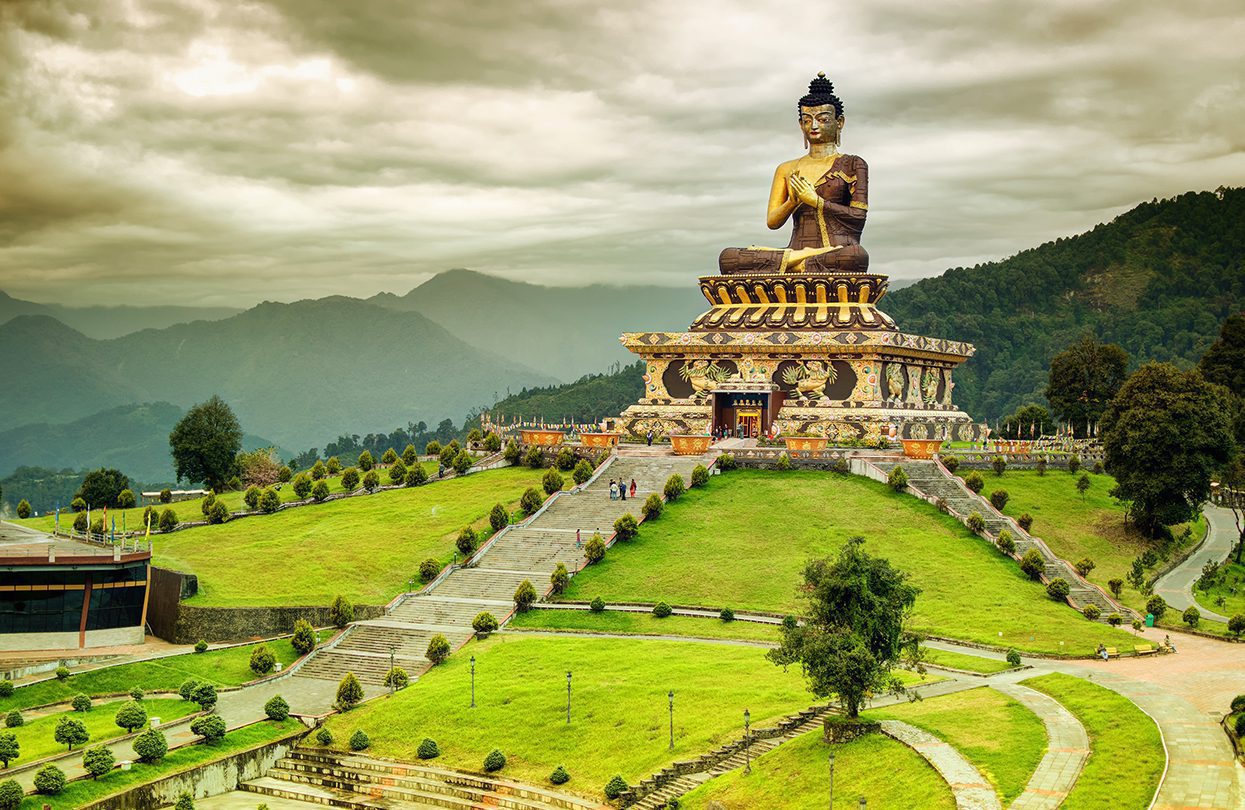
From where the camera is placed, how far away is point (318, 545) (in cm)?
4416

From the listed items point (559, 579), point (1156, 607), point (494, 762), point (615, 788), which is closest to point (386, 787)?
point (494, 762)

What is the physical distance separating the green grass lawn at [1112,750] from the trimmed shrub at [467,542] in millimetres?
19689

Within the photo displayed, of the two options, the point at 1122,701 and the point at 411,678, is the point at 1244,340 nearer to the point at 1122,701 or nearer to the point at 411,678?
the point at 1122,701

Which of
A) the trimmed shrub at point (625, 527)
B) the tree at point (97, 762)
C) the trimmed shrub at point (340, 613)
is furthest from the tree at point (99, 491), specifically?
the tree at point (97, 762)

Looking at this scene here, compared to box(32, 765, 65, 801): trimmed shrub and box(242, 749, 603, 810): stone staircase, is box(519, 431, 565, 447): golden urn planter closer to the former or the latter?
box(242, 749, 603, 810): stone staircase

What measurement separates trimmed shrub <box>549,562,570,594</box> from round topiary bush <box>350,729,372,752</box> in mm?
9507

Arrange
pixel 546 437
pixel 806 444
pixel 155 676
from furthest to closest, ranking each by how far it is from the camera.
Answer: pixel 546 437 → pixel 806 444 → pixel 155 676

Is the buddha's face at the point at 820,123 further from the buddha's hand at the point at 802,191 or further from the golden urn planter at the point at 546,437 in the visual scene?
the golden urn planter at the point at 546,437

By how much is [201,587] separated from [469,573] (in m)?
8.24

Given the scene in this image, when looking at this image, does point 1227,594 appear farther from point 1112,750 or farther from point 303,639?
point 303,639

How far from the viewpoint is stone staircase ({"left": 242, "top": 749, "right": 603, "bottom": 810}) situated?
27906mm

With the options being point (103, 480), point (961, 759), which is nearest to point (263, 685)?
point (961, 759)

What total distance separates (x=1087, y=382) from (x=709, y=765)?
44.2 metres

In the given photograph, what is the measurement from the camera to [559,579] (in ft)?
129
